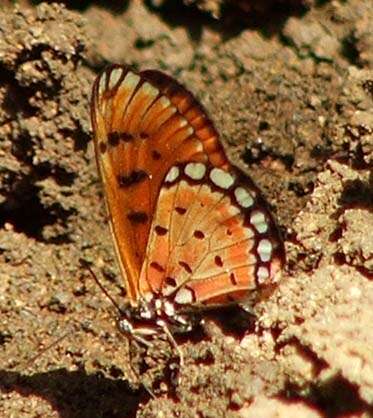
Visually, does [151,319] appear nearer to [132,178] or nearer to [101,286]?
[101,286]

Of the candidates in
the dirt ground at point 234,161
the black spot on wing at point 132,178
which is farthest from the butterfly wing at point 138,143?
the dirt ground at point 234,161

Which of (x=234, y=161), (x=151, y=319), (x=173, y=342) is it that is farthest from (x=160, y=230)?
(x=234, y=161)

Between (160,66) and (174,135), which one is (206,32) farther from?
(174,135)

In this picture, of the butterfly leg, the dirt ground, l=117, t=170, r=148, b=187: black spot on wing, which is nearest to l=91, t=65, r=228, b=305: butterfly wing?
l=117, t=170, r=148, b=187: black spot on wing

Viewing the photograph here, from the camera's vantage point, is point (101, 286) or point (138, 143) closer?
point (138, 143)

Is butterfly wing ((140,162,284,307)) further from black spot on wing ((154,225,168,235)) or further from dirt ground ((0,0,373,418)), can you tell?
dirt ground ((0,0,373,418))

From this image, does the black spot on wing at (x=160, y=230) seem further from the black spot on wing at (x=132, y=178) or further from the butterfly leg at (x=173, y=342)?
the butterfly leg at (x=173, y=342)

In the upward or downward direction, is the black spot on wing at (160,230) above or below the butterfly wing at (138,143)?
below
